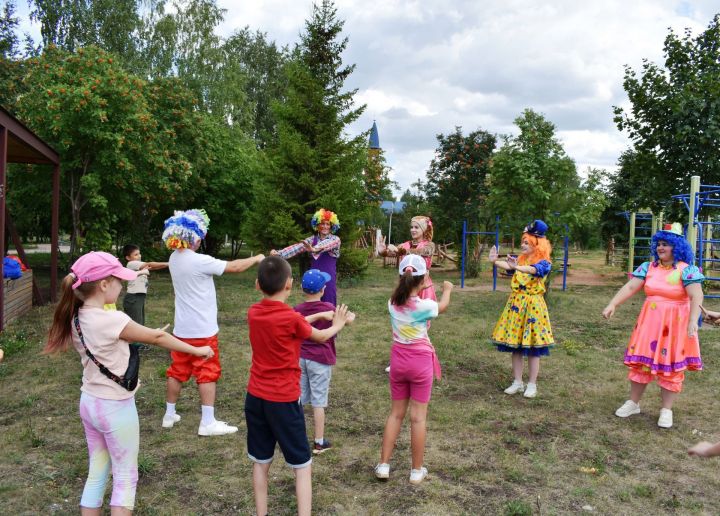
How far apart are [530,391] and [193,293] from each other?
3.67 metres

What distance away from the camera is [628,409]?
543 cm

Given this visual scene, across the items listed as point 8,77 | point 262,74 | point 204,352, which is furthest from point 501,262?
point 262,74

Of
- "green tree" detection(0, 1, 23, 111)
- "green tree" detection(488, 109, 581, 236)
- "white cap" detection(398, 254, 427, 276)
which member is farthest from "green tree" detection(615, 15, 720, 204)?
"green tree" detection(0, 1, 23, 111)

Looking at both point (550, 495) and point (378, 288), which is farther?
point (378, 288)

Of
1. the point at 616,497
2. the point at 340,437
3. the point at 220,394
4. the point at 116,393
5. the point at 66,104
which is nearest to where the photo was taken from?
the point at 116,393

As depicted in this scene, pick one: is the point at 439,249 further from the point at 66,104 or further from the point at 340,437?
the point at 340,437

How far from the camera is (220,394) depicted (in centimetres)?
586

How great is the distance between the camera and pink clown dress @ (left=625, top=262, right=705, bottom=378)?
5.11m

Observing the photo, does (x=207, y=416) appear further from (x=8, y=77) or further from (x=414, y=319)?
(x=8, y=77)

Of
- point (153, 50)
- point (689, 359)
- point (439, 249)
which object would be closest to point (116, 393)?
point (689, 359)

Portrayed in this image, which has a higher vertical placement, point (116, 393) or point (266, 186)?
point (266, 186)

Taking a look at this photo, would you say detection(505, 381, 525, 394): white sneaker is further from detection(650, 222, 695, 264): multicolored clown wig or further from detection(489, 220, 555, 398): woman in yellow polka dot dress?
detection(650, 222, 695, 264): multicolored clown wig

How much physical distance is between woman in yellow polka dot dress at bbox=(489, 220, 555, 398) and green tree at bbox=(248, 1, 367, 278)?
10.0 metres

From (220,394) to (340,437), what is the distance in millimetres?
1736
